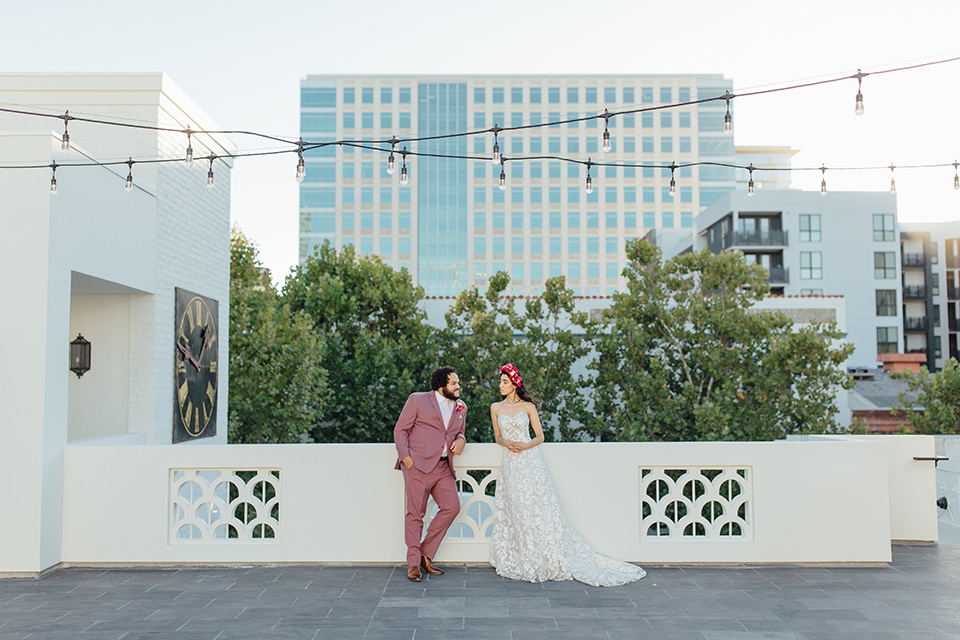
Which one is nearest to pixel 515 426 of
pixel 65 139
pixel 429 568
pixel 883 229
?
pixel 429 568

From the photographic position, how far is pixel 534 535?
224 inches

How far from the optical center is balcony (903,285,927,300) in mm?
44188

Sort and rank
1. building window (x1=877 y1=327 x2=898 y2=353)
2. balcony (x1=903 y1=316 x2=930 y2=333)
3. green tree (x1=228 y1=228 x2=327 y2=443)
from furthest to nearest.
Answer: balcony (x1=903 y1=316 x2=930 y2=333) → building window (x1=877 y1=327 x2=898 y2=353) → green tree (x1=228 y1=228 x2=327 y2=443)

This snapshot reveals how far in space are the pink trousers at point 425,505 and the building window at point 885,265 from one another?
41893mm

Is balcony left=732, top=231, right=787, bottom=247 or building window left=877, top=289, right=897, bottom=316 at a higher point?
balcony left=732, top=231, right=787, bottom=247

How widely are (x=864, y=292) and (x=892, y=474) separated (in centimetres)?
3851

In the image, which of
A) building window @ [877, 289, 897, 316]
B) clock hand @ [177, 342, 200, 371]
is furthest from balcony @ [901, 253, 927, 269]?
clock hand @ [177, 342, 200, 371]

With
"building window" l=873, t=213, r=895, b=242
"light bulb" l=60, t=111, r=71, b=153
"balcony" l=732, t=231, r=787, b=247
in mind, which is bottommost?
"light bulb" l=60, t=111, r=71, b=153

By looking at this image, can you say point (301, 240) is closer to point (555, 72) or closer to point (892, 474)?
point (555, 72)

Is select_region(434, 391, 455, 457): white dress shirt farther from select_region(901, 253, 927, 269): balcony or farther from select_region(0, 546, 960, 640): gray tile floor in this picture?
select_region(901, 253, 927, 269): balcony

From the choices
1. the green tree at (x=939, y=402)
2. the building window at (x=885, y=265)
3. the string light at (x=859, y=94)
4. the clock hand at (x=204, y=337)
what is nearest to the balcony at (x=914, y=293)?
the building window at (x=885, y=265)

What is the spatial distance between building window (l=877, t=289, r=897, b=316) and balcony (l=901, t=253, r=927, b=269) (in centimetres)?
387

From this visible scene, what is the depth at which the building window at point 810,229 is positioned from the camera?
41.4 meters

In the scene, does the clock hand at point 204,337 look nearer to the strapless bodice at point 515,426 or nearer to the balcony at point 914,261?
the strapless bodice at point 515,426
